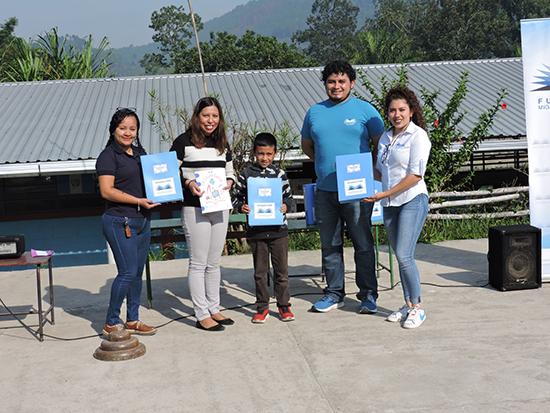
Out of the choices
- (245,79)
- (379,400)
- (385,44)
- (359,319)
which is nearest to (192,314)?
(359,319)

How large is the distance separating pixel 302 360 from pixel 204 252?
1265mm

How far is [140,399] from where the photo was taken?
3.39 meters

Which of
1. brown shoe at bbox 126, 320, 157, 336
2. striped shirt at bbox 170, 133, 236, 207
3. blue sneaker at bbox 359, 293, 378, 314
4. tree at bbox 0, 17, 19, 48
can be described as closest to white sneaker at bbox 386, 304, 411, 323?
blue sneaker at bbox 359, 293, 378, 314

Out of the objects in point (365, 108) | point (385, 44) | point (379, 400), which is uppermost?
point (385, 44)

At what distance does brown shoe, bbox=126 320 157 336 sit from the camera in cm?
461

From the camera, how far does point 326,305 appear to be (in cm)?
510

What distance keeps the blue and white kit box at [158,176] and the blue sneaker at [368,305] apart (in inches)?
81.4

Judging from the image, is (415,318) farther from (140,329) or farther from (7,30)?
(7,30)

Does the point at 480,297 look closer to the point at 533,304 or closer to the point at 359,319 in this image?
the point at 533,304

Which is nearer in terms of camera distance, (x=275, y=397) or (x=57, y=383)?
(x=275, y=397)

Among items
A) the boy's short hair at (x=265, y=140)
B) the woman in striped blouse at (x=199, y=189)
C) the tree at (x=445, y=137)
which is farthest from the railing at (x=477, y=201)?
the woman in striped blouse at (x=199, y=189)

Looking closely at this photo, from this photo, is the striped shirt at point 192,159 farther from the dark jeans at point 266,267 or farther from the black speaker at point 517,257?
the black speaker at point 517,257

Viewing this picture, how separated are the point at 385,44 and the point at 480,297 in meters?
23.2

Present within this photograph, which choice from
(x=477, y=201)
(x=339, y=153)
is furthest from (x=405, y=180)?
(x=477, y=201)
